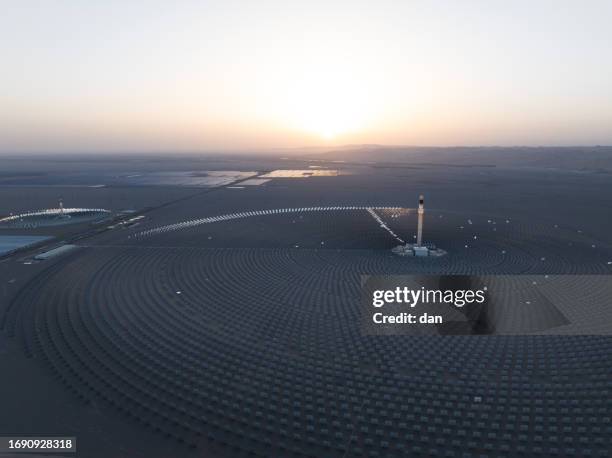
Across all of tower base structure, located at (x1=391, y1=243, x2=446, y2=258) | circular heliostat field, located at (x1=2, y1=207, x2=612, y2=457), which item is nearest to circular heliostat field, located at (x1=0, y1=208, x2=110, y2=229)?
circular heliostat field, located at (x1=2, y1=207, x2=612, y2=457)

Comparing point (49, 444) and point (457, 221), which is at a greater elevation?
point (457, 221)

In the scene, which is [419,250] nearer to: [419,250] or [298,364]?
[419,250]

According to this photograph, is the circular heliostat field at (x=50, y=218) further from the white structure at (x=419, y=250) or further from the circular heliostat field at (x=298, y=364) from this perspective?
the white structure at (x=419, y=250)

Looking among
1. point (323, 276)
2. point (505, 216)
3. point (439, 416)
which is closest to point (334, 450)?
point (439, 416)

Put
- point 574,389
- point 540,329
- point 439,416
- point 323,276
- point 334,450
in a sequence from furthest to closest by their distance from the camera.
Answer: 1. point 323,276
2. point 540,329
3. point 574,389
4. point 439,416
5. point 334,450

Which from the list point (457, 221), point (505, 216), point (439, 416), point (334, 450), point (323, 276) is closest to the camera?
point (334, 450)

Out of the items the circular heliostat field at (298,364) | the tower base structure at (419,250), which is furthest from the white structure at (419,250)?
the circular heliostat field at (298,364)

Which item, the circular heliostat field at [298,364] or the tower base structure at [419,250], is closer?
the circular heliostat field at [298,364]

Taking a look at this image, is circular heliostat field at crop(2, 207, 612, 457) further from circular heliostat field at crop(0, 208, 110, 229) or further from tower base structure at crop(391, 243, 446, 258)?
circular heliostat field at crop(0, 208, 110, 229)

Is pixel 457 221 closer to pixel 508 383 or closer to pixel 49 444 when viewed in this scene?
pixel 508 383
